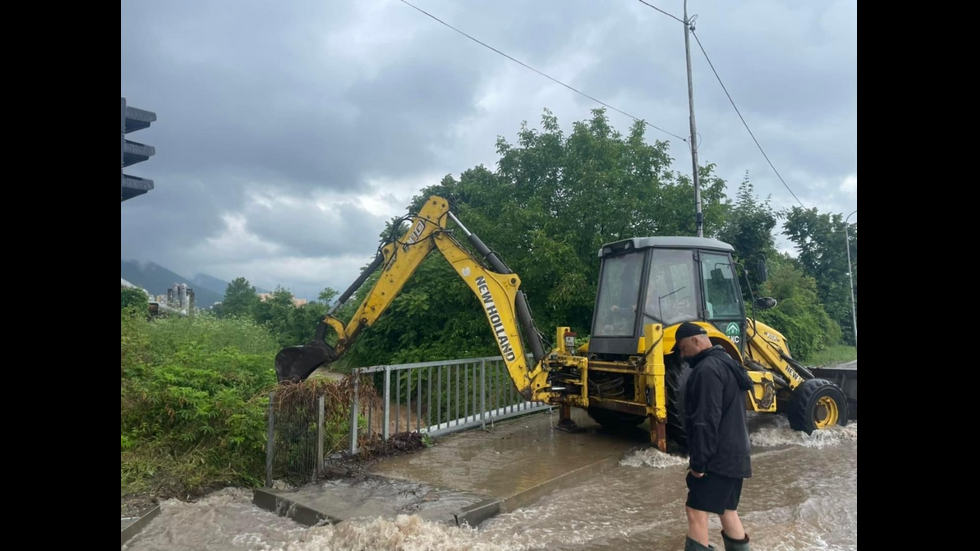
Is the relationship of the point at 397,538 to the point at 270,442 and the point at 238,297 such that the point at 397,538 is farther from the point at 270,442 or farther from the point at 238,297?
the point at 238,297

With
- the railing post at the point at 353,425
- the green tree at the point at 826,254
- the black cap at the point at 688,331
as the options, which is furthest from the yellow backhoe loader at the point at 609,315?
the green tree at the point at 826,254

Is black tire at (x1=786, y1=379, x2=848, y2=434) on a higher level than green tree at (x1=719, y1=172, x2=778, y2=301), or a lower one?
lower

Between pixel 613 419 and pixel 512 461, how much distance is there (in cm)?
261

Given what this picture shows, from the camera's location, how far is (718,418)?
378cm

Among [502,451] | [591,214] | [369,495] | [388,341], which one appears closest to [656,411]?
[502,451]

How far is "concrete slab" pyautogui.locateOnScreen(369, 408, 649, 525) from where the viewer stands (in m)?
5.77

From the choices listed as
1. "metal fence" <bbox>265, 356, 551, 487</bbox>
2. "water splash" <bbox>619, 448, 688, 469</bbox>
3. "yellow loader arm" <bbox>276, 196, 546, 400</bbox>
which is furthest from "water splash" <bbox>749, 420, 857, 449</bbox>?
"metal fence" <bbox>265, 356, 551, 487</bbox>

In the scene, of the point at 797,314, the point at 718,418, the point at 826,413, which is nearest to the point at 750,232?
the point at 797,314

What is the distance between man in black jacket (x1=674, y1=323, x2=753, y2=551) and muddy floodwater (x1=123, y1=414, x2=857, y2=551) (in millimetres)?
736

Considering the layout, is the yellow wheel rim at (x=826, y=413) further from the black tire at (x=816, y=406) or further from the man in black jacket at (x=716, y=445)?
the man in black jacket at (x=716, y=445)

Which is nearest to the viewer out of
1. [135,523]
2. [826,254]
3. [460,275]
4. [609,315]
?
[135,523]

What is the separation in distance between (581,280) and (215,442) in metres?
7.66

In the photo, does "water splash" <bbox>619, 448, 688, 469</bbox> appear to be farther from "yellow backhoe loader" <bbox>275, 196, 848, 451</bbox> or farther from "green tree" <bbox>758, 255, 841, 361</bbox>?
"green tree" <bbox>758, 255, 841, 361</bbox>
